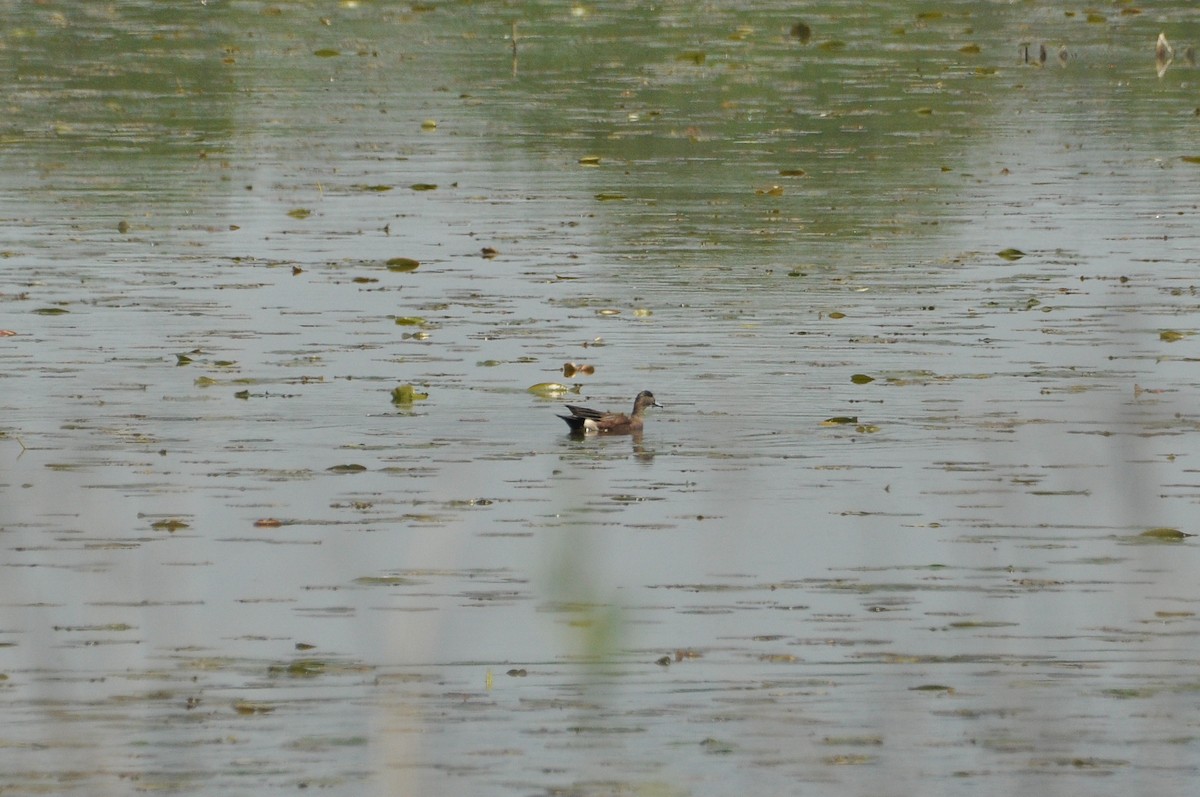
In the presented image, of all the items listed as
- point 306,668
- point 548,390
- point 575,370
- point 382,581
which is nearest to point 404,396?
point 548,390

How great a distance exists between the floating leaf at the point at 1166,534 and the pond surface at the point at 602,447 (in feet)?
0.09

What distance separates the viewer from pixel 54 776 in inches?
230

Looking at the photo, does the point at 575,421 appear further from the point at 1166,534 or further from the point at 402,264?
the point at 402,264

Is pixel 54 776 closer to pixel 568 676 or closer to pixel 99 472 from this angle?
pixel 568 676

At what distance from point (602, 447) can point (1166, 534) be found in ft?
8.49

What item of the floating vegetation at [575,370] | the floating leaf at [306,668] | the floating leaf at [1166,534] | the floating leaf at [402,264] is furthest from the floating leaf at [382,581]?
the floating leaf at [402,264]

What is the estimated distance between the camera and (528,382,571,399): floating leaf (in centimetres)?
1084

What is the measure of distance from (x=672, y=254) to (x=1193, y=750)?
8.76 m

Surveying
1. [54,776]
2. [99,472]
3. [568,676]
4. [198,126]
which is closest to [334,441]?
[99,472]

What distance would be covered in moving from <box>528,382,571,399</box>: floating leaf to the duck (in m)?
0.72

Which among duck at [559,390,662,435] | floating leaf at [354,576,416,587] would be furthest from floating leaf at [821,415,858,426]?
floating leaf at [354,576,416,587]

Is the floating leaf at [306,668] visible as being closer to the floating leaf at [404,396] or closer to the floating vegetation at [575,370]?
the floating leaf at [404,396]

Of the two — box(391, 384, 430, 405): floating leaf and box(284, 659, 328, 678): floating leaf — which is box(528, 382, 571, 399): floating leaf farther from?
box(284, 659, 328, 678): floating leaf

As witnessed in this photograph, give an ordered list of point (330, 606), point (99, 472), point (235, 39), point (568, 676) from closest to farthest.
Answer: point (568, 676) < point (330, 606) < point (99, 472) < point (235, 39)
